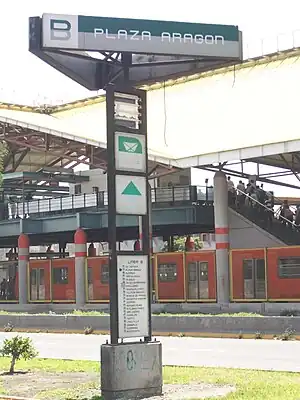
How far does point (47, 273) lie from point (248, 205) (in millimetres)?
13399

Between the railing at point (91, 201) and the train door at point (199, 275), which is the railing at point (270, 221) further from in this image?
the train door at point (199, 275)

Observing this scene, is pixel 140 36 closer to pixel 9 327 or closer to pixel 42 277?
pixel 9 327

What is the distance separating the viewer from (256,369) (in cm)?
1541

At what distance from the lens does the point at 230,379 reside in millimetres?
13219

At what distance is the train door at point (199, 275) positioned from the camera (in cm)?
3953

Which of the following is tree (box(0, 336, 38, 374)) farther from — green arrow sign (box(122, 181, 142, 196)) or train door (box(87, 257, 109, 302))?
train door (box(87, 257, 109, 302))

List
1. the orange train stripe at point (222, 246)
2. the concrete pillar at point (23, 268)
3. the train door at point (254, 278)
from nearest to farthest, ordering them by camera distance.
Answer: the train door at point (254, 278), the orange train stripe at point (222, 246), the concrete pillar at point (23, 268)

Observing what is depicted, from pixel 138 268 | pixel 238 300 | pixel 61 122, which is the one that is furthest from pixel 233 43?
pixel 61 122

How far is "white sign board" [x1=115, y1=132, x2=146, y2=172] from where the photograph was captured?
40.8ft

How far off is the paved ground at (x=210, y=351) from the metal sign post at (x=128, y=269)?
4521 millimetres

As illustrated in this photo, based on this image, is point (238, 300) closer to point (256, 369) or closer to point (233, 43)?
point (256, 369)

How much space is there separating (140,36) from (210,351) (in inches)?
427

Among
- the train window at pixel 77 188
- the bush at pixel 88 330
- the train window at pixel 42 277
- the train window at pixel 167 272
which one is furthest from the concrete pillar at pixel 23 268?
the bush at pixel 88 330

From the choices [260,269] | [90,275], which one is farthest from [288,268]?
[90,275]
